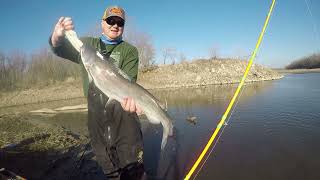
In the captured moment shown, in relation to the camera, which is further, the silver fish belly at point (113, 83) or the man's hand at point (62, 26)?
the silver fish belly at point (113, 83)

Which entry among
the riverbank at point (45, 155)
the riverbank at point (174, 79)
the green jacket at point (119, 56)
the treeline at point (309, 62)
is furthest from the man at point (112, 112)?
the treeline at point (309, 62)

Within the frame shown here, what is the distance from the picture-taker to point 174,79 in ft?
173

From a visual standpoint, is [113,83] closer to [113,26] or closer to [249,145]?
[113,26]

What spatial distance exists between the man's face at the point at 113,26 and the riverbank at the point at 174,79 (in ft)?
113

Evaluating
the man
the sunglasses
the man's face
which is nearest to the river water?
the man

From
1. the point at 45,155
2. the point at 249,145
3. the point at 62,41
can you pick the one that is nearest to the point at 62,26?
the point at 62,41

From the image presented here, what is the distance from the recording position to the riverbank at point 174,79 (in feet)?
123

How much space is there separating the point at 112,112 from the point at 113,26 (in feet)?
4.75

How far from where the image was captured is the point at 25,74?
4538cm

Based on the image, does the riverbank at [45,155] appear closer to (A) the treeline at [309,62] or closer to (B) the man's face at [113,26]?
(B) the man's face at [113,26]

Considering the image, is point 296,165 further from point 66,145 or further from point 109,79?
point 66,145

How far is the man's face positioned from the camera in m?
4.59

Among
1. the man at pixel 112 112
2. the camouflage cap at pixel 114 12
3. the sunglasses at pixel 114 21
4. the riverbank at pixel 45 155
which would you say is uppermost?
the camouflage cap at pixel 114 12

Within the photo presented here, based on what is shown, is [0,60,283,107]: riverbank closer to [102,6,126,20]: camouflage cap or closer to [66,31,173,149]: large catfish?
[102,6,126,20]: camouflage cap
